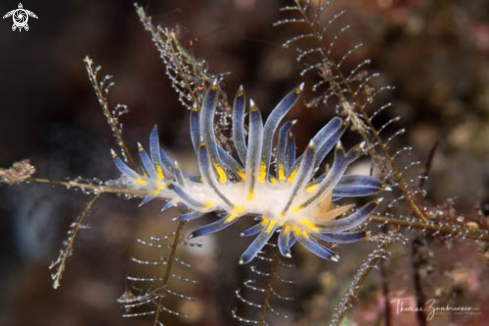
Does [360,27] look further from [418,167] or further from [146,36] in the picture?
[146,36]

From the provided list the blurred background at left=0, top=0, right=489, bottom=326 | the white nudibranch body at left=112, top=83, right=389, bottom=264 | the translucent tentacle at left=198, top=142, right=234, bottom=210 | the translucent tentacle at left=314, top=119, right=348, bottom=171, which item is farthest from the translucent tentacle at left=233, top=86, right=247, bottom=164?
the blurred background at left=0, top=0, right=489, bottom=326

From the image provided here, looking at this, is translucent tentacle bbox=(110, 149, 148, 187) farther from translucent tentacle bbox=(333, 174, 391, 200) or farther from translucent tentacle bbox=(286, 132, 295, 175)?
translucent tentacle bbox=(333, 174, 391, 200)

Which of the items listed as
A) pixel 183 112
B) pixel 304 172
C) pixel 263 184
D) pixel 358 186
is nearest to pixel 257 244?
pixel 263 184

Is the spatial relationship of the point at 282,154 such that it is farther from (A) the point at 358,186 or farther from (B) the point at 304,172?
(A) the point at 358,186

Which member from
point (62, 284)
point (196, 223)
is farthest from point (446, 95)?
point (62, 284)

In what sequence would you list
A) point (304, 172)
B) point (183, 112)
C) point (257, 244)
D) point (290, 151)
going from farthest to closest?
point (183, 112), point (290, 151), point (257, 244), point (304, 172)
